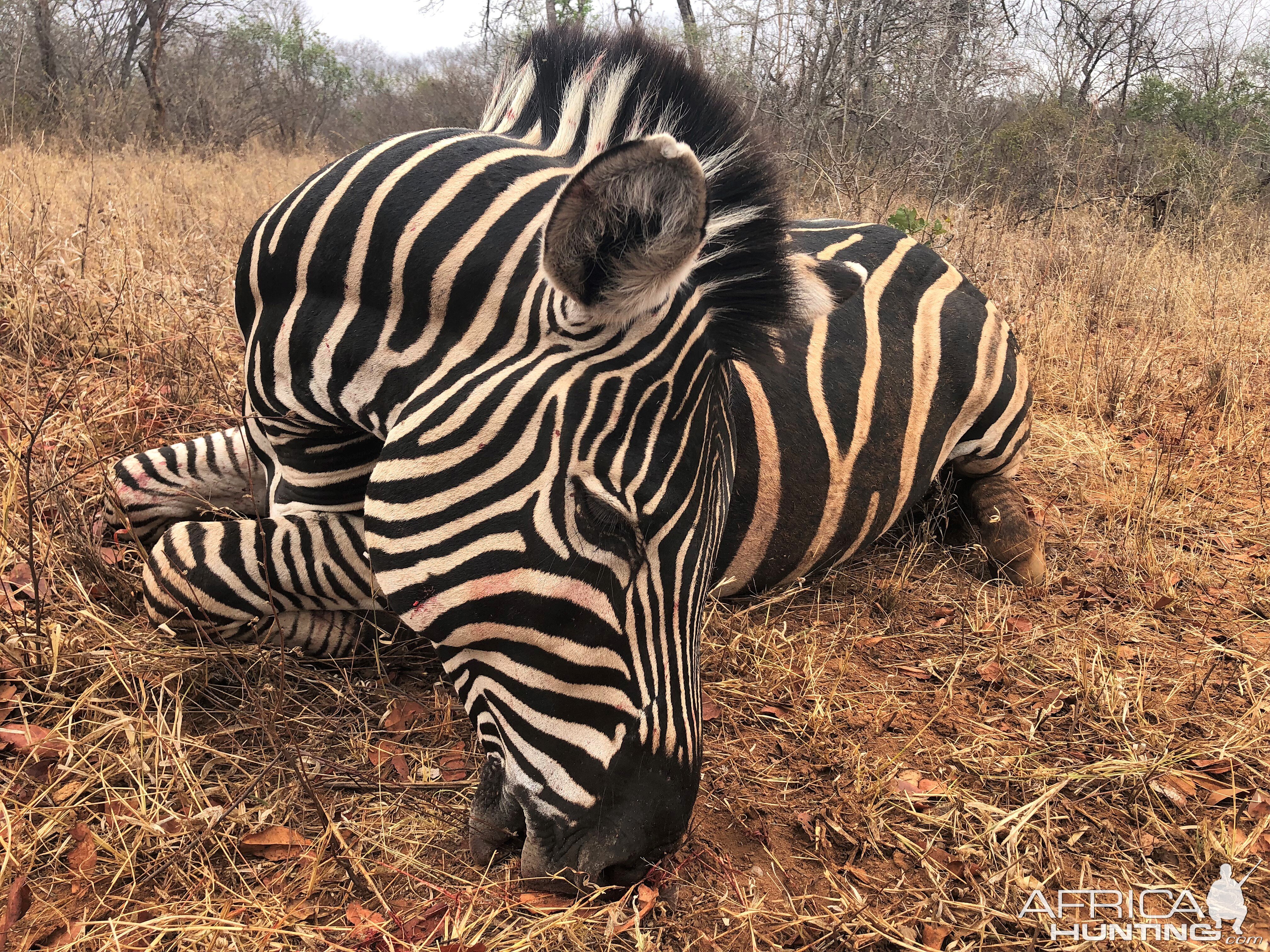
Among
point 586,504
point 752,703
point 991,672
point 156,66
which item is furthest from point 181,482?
point 156,66

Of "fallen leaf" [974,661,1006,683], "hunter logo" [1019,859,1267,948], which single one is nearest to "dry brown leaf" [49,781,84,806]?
"hunter logo" [1019,859,1267,948]

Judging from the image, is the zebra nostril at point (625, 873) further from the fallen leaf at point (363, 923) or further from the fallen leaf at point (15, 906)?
the fallen leaf at point (15, 906)

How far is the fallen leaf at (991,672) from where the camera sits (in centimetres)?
288

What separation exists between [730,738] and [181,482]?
2258 mm

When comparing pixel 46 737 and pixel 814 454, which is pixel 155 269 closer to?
pixel 46 737

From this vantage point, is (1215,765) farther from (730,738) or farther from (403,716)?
(403,716)

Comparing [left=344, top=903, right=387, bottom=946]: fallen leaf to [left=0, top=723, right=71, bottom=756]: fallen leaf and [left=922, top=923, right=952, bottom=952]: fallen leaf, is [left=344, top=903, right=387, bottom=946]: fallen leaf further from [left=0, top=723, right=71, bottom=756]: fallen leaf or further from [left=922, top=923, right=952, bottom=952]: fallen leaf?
[left=922, top=923, right=952, bottom=952]: fallen leaf

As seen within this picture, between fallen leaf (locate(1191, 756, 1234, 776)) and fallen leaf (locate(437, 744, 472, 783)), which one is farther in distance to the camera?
fallen leaf (locate(1191, 756, 1234, 776))

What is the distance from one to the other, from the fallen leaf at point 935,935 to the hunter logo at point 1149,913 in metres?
0.21

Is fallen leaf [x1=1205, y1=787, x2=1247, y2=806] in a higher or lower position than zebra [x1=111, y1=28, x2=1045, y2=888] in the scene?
lower

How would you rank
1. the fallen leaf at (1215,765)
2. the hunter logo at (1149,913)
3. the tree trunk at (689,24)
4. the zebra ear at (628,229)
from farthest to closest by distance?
the tree trunk at (689,24) → the fallen leaf at (1215,765) → the hunter logo at (1149,913) → the zebra ear at (628,229)

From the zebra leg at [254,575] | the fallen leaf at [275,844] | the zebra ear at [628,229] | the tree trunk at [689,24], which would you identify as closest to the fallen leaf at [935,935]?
the fallen leaf at [275,844]

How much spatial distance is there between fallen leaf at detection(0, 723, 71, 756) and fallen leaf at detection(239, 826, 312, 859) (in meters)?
0.59

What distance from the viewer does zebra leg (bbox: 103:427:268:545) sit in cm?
294
